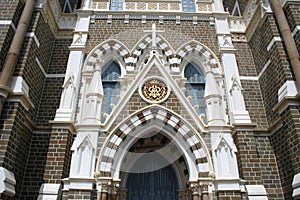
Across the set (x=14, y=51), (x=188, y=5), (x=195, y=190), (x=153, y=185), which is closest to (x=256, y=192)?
(x=195, y=190)

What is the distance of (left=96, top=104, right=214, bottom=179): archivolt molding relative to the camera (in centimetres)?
827

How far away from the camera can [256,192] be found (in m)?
7.96

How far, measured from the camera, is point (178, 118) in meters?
8.94

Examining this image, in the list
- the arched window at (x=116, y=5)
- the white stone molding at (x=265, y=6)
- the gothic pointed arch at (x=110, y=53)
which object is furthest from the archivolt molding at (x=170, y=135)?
the arched window at (x=116, y=5)

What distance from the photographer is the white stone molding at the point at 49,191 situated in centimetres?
771

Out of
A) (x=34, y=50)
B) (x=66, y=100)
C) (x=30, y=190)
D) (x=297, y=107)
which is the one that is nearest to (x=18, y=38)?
(x=34, y=50)

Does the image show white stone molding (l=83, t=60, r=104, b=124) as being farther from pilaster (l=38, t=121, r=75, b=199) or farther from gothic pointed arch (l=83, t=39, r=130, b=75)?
gothic pointed arch (l=83, t=39, r=130, b=75)

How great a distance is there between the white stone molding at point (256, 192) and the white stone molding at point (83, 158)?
4.70m

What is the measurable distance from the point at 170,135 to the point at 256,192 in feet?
10.2

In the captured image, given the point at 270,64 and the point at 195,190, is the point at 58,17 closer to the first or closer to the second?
the point at 270,64

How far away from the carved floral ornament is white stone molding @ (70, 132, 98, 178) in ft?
7.97

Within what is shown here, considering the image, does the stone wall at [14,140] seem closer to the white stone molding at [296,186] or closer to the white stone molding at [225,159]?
the white stone molding at [225,159]

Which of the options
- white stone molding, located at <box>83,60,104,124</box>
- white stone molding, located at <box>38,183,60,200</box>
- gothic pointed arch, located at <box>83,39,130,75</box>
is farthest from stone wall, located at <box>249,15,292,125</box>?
white stone molding, located at <box>38,183,60,200</box>

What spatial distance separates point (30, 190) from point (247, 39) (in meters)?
10.1
